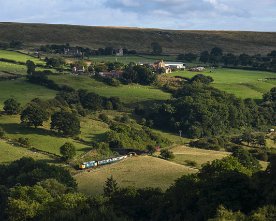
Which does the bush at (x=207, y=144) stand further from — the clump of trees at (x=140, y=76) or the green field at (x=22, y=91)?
the clump of trees at (x=140, y=76)

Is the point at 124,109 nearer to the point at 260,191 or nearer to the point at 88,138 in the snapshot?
the point at 88,138

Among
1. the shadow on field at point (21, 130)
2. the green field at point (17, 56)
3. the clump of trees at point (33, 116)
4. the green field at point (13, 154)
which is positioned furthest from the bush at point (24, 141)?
the green field at point (17, 56)

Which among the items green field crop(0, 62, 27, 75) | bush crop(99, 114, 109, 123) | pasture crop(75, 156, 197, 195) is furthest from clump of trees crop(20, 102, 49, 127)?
green field crop(0, 62, 27, 75)

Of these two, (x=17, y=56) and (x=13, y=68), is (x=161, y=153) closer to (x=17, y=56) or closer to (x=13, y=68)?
(x=13, y=68)

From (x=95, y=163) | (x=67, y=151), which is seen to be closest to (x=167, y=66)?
(x=67, y=151)

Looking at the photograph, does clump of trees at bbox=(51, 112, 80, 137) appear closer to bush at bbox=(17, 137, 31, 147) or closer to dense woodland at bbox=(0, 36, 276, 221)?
dense woodland at bbox=(0, 36, 276, 221)
